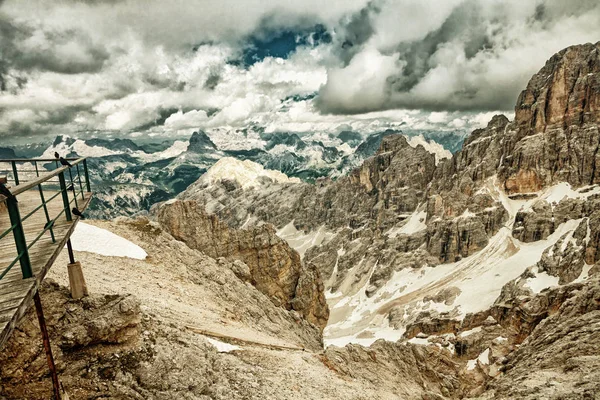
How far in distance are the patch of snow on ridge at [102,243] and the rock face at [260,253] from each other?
33057mm

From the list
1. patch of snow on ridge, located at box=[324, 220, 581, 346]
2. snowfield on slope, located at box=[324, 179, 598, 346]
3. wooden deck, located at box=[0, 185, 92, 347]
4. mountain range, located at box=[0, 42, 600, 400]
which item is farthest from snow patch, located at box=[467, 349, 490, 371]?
wooden deck, located at box=[0, 185, 92, 347]

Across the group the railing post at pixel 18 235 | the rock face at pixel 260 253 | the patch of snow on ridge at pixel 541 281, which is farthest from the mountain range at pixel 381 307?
the railing post at pixel 18 235

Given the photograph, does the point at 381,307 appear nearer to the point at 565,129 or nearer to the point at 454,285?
the point at 454,285

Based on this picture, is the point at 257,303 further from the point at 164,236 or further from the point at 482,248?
the point at 482,248

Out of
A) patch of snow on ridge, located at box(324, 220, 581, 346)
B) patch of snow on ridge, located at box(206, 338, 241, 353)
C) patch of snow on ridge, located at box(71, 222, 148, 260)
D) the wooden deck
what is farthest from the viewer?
patch of snow on ridge, located at box(324, 220, 581, 346)

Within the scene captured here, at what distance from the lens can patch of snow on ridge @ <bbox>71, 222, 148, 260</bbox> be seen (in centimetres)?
2823

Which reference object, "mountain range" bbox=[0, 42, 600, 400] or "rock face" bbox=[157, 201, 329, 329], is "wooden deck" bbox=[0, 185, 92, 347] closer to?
"mountain range" bbox=[0, 42, 600, 400]

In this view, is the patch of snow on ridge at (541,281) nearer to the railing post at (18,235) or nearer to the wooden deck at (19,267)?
the wooden deck at (19,267)

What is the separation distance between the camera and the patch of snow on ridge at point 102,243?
28.2 metres

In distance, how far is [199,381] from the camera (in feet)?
38.6

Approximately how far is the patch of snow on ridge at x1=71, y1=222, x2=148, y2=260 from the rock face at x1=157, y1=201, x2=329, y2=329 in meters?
33.1

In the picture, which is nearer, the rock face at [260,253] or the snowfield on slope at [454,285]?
the rock face at [260,253]

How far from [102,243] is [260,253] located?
59.4 meters

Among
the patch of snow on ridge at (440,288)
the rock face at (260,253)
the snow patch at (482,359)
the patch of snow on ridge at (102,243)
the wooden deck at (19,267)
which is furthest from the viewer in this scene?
the patch of snow on ridge at (440,288)
